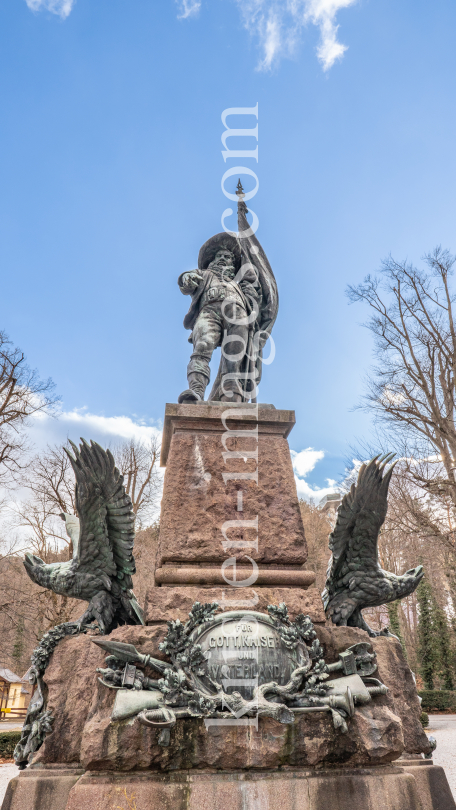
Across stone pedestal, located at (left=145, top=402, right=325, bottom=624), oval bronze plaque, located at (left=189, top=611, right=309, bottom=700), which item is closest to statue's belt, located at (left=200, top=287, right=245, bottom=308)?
stone pedestal, located at (left=145, top=402, right=325, bottom=624)

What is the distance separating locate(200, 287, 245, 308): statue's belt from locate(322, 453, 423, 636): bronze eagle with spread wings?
89.7 inches

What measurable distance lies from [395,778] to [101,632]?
69.7 inches

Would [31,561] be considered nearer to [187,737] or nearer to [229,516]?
[229,516]

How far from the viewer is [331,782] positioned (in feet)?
8.18

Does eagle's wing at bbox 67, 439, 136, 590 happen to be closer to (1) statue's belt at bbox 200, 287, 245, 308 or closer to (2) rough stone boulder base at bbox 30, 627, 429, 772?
(2) rough stone boulder base at bbox 30, 627, 429, 772

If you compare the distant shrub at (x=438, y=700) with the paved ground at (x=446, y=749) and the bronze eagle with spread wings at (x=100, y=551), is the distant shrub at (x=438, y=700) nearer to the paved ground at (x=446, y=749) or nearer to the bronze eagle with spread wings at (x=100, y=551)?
the paved ground at (x=446, y=749)

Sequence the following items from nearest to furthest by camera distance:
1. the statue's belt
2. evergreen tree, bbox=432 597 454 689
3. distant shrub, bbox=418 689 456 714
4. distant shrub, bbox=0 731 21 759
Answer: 1. the statue's belt
2. distant shrub, bbox=0 731 21 759
3. distant shrub, bbox=418 689 456 714
4. evergreen tree, bbox=432 597 454 689

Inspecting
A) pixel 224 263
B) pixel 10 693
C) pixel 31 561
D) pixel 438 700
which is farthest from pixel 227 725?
pixel 10 693

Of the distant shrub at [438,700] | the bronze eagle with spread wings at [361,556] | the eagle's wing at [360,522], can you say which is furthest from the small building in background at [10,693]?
the eagle's wing at [360,522]

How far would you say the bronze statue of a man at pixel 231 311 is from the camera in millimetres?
4641

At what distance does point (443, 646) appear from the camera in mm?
19719

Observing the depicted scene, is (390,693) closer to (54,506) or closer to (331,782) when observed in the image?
(331,782)

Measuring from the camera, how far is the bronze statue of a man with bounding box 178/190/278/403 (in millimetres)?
4641

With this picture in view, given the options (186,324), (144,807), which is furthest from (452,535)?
(144,807)
